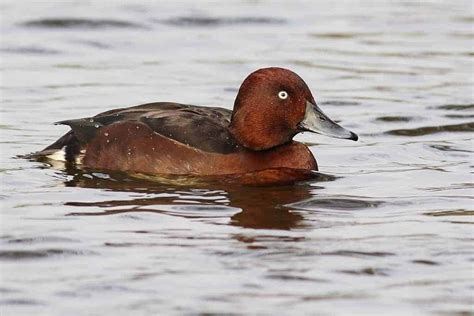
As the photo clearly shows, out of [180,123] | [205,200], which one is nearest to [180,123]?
[180,123]

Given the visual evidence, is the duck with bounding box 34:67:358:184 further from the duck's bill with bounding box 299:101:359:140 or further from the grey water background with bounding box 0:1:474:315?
the grey water background with bounding box 0:1:474:315

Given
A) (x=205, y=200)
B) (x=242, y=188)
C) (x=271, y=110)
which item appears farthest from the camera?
(x=271, y=110)

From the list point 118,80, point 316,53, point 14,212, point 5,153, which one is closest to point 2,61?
point 118,80

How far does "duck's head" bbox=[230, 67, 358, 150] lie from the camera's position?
1192 centimetres

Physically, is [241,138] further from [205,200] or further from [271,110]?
[205,200]

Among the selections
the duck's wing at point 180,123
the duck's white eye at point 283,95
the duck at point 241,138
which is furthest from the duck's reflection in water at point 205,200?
the duck's white eye at point 283,95

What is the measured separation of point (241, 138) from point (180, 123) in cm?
49

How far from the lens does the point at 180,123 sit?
11961 millimetres

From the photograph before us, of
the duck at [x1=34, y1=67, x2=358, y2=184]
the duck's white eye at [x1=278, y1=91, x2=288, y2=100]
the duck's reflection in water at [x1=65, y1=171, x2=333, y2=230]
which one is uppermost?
the duck's white eye at [x1=278, y1=91, x2=288, y2=100]

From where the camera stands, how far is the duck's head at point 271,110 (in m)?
11.9

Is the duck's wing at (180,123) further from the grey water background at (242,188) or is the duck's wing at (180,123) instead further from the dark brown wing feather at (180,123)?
the grey water background at (242,188)

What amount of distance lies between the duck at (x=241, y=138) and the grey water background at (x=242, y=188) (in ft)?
0.76

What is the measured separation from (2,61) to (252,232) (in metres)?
8.50

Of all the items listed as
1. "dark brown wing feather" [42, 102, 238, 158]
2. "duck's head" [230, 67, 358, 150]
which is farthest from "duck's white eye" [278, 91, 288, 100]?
"dark brown wing feather" [42, 102, 238, 158]
